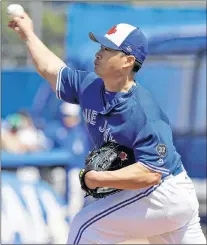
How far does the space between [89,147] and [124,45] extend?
4.40m

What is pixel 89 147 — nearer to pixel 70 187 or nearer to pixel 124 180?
pixel 70 187

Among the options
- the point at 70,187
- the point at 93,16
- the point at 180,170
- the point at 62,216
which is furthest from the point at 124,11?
the point at 180,170

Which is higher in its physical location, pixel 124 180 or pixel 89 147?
pixel 124 180

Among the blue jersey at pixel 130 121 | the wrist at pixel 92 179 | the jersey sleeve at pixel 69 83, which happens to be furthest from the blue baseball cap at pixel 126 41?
the wrist at pixel 92 179

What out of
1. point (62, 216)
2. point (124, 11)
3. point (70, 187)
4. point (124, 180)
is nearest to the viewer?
point (124, 180)

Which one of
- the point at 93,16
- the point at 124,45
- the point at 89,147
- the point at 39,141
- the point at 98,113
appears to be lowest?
the point at 39,141

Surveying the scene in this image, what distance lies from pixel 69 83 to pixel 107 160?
58 centimetres

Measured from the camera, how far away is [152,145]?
14.2 feet

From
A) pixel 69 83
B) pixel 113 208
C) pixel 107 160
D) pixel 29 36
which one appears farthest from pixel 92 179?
pixel 29 36

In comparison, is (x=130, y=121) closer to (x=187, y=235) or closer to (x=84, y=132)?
(x=187, y=235)

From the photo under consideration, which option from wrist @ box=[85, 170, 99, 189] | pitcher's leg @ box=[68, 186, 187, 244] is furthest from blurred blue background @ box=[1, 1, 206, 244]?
wrist @ box=[85, 170, 99, 189]

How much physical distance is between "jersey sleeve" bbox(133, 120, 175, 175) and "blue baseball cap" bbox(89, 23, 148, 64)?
417mm

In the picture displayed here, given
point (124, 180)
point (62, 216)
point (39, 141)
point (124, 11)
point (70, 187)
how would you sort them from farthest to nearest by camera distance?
point (39, 141) → point (124, 11) → point (70, 187) → point (62, 216) → point (124, 180)

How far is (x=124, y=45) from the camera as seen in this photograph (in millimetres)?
4441
